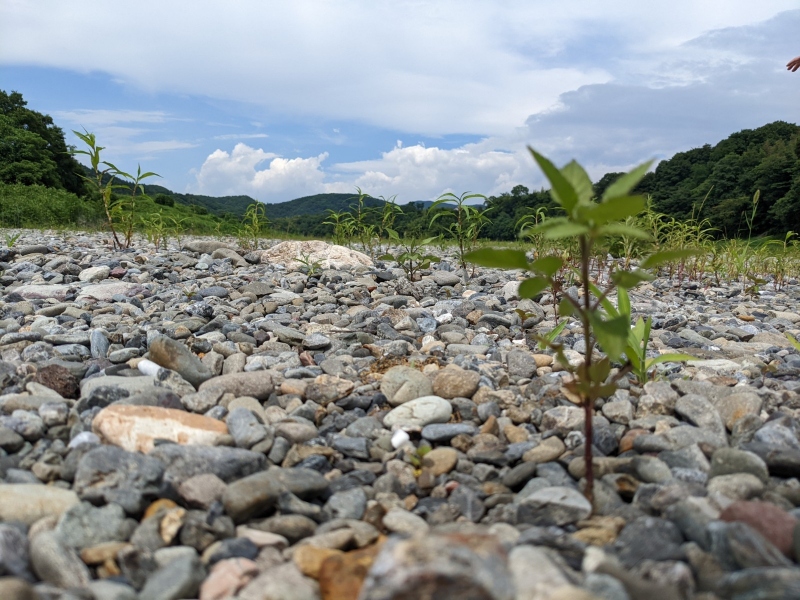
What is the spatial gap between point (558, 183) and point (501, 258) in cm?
25

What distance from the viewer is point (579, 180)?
65.5 inches

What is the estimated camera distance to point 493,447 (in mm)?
2254

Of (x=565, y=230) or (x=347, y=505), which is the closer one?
(x=565, y=230)

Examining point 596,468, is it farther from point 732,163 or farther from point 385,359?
point 732,163

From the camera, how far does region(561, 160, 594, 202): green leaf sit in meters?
1.66

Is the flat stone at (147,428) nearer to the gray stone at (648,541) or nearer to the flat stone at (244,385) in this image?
the flat stone at (244,385)

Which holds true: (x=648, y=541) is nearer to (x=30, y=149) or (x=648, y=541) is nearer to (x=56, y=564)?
(x=56, y=564)

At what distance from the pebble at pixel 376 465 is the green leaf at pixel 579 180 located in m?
0.89

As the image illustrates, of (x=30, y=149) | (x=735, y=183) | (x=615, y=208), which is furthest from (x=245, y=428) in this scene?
(x=735, y=183)

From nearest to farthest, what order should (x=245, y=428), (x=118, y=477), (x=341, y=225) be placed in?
(x=118, y=477), (x=245, y=428), (x=341, y=225)

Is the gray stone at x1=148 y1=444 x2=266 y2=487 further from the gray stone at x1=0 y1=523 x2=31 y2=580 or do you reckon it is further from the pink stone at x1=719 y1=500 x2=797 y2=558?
the pink stone at x1=719 y1=500 x2=797 y2=558

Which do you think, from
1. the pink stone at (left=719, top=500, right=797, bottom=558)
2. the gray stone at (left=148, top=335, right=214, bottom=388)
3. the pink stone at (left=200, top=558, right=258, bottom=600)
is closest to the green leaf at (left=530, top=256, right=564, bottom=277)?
the pink stone at (left=719, top=500, right=797, bottom=558)

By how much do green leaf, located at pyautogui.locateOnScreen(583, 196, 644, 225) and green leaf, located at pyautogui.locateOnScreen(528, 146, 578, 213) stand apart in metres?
0.09

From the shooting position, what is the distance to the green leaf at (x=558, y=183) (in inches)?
60.4
